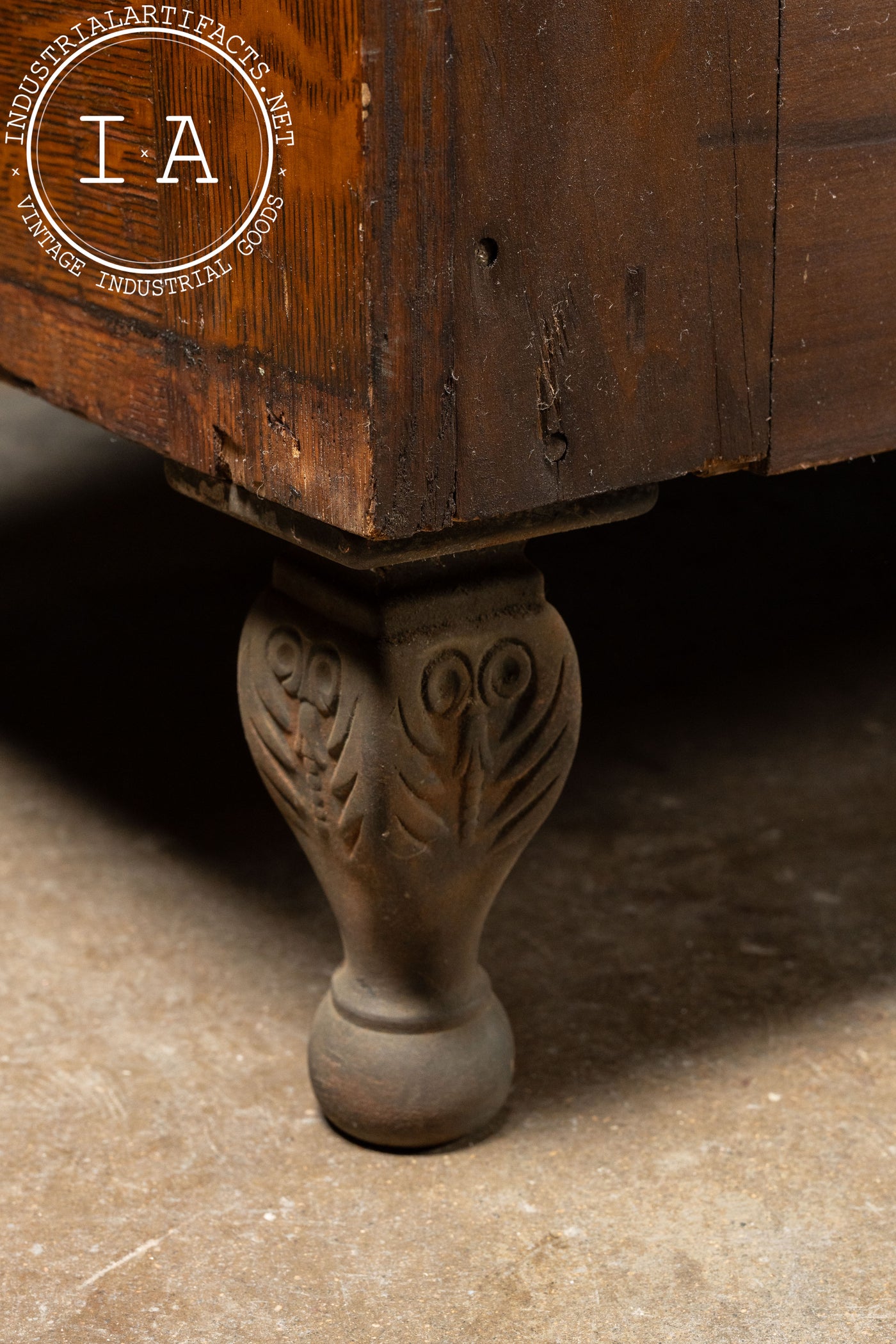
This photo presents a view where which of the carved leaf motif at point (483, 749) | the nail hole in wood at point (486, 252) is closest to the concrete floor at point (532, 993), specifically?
the carved leaf motif at point (483, 749)

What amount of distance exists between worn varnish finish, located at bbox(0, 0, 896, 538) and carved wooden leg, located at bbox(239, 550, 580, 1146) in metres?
0.12

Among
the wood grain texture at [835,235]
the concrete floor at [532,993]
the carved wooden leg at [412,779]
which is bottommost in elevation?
the concrete floor at [532,993]

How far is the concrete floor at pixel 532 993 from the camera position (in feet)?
3.62

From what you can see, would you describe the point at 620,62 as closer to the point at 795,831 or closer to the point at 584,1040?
the point at 584,1040

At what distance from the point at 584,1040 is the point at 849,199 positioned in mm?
632

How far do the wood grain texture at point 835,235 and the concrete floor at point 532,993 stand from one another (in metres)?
0.47

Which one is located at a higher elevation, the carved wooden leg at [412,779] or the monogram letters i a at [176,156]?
the monogram letters i a at [176,156]

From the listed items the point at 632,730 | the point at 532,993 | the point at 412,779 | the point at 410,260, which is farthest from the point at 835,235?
the point at 632,730

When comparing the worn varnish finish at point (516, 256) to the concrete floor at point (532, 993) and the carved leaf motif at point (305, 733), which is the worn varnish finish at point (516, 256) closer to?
the carved leaf motif at point (305, 733)

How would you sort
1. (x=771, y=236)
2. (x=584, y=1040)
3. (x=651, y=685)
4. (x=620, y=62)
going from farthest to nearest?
(x=651, y=685) < (x=584, y=1040) < (x=771, y=236) < (x=620, y=62)

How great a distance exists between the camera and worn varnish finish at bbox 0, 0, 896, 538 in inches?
37.6

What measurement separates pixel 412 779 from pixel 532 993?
0.36 metres

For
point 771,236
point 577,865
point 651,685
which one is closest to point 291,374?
point 771,236

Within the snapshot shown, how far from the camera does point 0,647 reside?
6.83 feet
